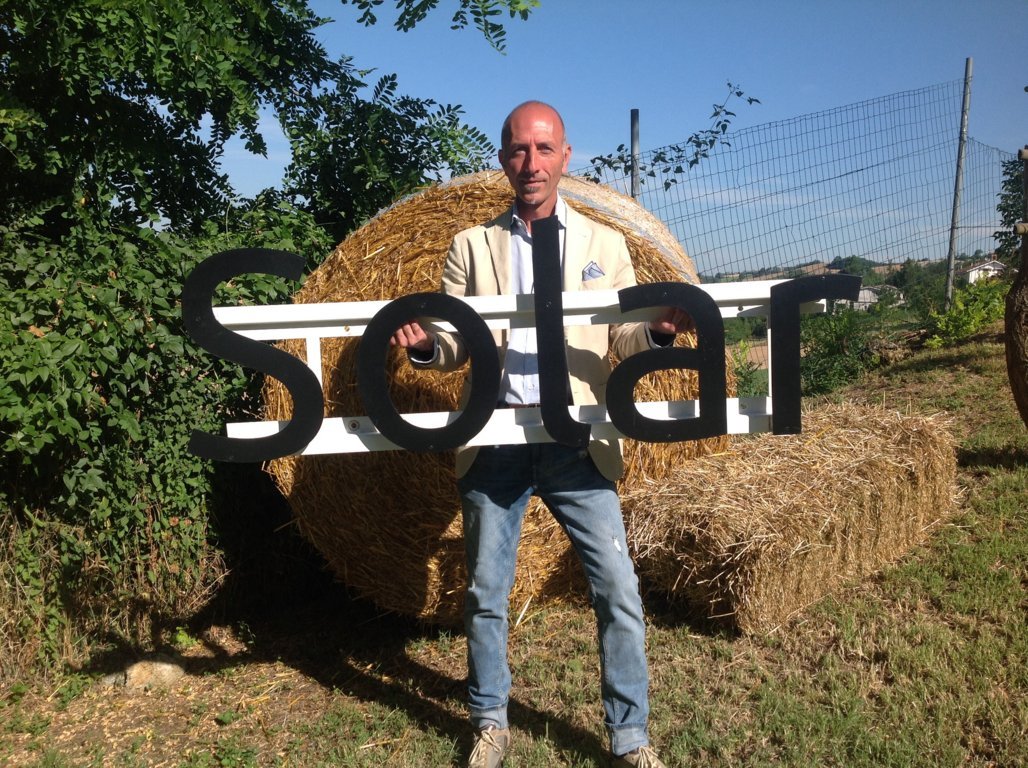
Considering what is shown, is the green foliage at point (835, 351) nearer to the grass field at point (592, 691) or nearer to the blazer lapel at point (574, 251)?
the grass field at point (592, 691)

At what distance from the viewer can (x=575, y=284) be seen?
105 inches

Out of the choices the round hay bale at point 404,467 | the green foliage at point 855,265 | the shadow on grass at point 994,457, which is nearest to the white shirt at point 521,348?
the round hay bale at point 404,467

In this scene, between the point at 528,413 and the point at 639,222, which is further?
the point at 639,222

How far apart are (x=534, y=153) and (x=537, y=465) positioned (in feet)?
3.11

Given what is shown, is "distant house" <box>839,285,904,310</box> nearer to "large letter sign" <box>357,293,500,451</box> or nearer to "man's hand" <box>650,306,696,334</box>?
"man's hand" <box>650,306,696,334</box>

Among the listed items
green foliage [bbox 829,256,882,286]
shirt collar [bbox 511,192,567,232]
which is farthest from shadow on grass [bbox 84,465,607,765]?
green foliage [bbox 829,256,882,286]

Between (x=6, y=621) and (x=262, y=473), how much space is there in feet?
3.79

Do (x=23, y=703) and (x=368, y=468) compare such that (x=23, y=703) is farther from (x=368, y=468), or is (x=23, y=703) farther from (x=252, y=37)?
(x=252, y=37)

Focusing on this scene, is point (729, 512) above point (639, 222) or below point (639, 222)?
below

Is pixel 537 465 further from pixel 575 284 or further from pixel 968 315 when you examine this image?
pixel 968 315

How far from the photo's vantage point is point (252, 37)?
4324mm

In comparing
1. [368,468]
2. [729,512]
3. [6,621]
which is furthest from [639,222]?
[6,621]

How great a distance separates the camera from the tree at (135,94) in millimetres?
3396

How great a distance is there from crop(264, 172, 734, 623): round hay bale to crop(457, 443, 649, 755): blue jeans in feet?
2.95
